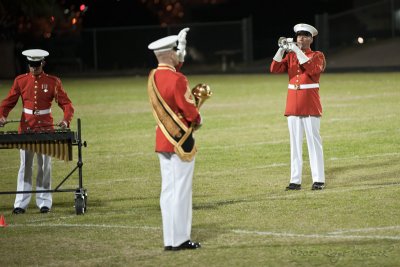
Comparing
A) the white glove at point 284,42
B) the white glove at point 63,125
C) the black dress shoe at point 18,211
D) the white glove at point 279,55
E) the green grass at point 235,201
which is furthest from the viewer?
the white glove at point 279,55

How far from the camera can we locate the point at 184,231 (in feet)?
32.1

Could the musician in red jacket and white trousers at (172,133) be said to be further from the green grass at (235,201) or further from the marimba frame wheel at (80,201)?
the marimba frame wheel at (80,201)

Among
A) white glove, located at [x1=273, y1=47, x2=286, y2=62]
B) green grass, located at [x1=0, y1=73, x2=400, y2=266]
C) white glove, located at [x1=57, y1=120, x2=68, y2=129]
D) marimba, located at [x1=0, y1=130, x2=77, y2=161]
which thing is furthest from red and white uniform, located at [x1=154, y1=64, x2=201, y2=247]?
white glove, located at [x1=273, y1=47, x2=286, y2=62]

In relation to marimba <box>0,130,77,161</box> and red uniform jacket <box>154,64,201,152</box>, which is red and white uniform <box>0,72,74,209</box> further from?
red uniform jacket <box>154,64,201,152</box>

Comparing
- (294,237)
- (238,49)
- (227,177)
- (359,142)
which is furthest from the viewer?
(238,49)

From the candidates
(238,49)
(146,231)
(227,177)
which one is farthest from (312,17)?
(146,231)

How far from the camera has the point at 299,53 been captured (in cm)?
1303

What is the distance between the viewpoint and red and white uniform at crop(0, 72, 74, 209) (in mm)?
12492

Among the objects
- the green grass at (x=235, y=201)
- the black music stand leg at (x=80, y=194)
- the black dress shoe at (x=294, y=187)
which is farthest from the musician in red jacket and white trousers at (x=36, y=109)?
the black dress shoe at (x=294, y=187)

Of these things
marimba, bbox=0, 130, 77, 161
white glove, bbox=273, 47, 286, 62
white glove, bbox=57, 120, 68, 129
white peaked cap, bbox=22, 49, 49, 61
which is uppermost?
white peaked cap, bbox=22, 49, 49, 61

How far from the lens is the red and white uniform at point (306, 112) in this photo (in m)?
13.3

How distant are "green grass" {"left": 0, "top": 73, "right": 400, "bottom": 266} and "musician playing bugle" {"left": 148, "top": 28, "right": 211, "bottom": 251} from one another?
0.98 feet

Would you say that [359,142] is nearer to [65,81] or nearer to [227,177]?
[227,177]

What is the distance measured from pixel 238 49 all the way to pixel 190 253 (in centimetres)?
3648
